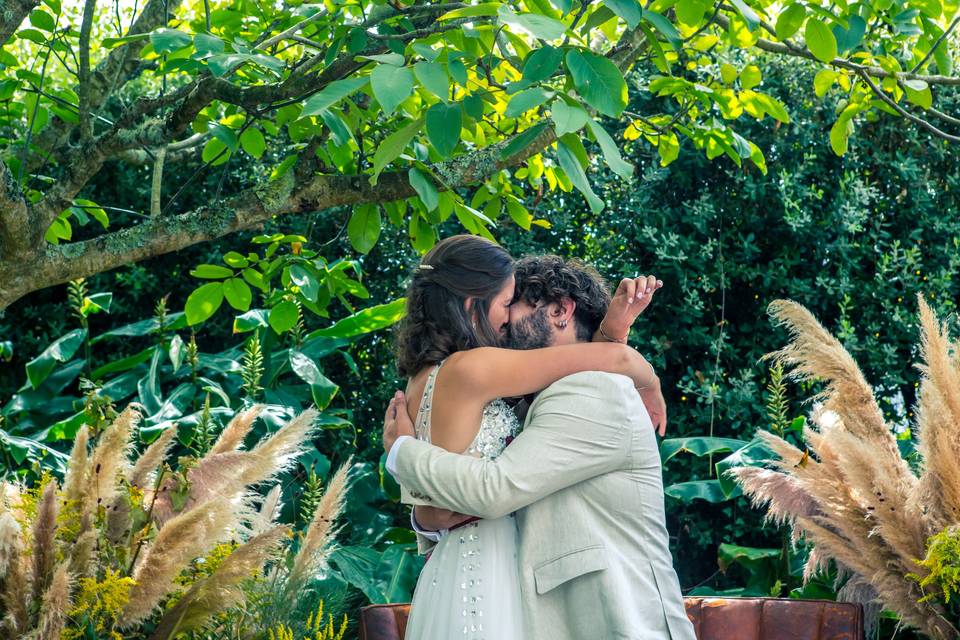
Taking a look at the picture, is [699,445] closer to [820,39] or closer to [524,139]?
[820,39]

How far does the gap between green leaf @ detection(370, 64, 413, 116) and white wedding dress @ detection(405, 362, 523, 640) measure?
26.1 inches

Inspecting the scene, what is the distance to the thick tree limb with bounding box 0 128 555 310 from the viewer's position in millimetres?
2193

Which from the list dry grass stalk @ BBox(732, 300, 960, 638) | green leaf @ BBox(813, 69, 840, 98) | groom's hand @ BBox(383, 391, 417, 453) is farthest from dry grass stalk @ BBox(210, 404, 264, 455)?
green leaf @ BBox(813, 69, 840, 98)

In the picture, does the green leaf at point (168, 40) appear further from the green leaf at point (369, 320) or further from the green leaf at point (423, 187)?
the green leaf at point (369, 320)

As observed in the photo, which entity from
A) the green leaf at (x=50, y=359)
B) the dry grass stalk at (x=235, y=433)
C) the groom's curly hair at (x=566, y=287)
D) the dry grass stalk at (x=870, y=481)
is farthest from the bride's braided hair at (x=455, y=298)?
the green leaf at (x=50, y=359)

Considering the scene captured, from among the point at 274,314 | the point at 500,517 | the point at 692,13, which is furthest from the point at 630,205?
the point at 500,517

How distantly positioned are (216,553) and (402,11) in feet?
4.10

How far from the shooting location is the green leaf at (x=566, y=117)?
1.51m

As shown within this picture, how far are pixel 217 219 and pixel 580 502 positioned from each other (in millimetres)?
1112

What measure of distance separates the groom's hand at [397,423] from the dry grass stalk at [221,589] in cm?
28

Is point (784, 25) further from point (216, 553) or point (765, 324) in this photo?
point (765, 324)

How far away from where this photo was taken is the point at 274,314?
9.64 ft

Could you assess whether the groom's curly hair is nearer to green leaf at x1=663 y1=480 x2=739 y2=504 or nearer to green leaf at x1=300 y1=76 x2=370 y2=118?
green leaf at x1=300 y1=76 x2=370 y2=118

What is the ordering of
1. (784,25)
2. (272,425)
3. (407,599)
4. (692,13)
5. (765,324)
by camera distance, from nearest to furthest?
1. (692,13)
2. (784,25)
3. (407,599)
4. (272,425)
5. (765,324)
